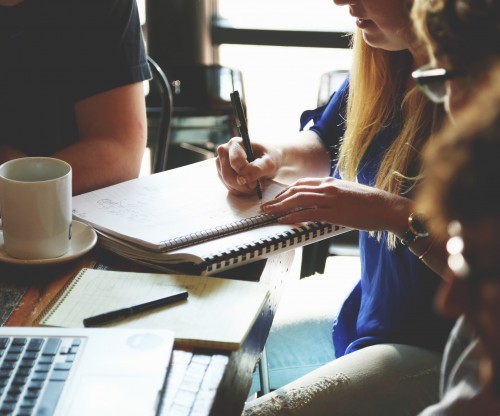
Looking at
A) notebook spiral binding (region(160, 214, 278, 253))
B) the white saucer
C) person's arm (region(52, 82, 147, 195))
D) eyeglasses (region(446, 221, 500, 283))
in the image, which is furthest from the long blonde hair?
eyeglasses (region(446, 221, 500, 283))

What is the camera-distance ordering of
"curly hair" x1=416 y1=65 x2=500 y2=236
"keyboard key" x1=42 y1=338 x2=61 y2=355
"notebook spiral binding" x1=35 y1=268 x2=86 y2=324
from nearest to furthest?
"curly hair" x1=416 y1=65 x2=500 y2=236
"keyboard key" x1=42 y1=338 x2=61 y2=355
"notebook spiral binding" x1=35 y1=268 x2=86 y2=324

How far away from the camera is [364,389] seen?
3.60 ft

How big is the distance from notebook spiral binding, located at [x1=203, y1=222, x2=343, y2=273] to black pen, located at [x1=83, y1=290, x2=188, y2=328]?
0.29 ft

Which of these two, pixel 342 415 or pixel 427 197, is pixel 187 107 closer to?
pixel 342 415

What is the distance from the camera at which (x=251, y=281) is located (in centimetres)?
102

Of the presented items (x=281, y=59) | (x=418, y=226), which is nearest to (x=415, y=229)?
(x=418, y=226)

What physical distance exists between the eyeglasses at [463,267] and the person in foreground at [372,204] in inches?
25.0

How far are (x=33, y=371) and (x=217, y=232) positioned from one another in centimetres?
39

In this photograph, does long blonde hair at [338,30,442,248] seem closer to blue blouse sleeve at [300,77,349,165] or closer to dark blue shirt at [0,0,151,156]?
blue blouse sleeve at [300,77,349,165]

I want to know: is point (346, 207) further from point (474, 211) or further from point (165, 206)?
point (474, 211)

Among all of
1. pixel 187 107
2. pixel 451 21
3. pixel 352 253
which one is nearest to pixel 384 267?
pixel 451 21

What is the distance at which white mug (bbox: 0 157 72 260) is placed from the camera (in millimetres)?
992

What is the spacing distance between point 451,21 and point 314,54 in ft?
9.90

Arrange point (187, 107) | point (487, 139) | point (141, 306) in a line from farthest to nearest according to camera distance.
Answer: point (187, 107) < point (141, 306) < point (487, 139)
